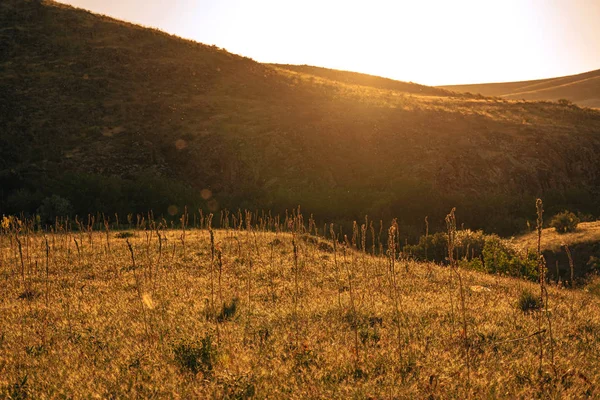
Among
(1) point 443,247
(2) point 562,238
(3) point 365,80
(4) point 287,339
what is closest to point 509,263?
(1) point 443,247

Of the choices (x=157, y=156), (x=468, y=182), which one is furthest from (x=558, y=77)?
(x=157, y=156)

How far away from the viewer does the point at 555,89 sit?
409 feet

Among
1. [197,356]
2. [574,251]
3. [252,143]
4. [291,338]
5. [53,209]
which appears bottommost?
[574,251]

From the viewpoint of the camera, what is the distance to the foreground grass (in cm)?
530

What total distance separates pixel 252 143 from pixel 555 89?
12291 cm

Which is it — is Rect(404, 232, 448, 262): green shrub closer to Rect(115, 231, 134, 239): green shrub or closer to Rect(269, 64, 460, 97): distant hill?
Rect(115, 231, 134, 239): green shrub

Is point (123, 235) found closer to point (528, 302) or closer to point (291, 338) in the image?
point (291, 338)

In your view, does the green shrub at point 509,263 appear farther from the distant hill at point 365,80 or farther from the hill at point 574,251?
the distant hill at point 365,80

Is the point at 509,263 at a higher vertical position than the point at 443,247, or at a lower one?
higher

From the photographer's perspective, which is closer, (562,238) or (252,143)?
(562,238)

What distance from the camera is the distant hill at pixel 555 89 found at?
11179cm

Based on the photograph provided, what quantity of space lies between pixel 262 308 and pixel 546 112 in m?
47.6

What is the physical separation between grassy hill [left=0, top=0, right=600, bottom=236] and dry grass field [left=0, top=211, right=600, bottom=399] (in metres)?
12.1

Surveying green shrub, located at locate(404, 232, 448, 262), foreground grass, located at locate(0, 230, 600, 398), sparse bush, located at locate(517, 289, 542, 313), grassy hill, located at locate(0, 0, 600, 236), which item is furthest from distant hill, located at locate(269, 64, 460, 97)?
foreground grass, located at locate(0, 230, 600, 398)
